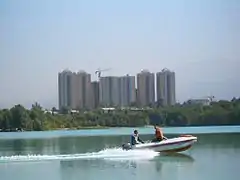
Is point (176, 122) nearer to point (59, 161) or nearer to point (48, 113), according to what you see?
point (48, 113)

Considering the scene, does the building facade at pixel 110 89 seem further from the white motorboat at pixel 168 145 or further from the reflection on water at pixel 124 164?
the reflection on water at pixel 124 164

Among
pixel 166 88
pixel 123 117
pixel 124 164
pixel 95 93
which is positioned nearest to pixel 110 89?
pixel 95 93

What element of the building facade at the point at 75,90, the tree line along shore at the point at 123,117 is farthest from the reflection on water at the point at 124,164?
the building facade at the point at 75,90

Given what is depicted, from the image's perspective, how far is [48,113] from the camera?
135 meters

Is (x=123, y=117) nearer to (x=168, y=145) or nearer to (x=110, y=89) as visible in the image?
(x=110, y=89)

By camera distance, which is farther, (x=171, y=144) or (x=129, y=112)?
(x=129, y=112)

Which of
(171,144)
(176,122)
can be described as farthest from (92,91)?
(171,144)

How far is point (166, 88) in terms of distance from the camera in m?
161

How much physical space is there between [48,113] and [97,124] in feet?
38.0

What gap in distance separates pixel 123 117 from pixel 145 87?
3687cm

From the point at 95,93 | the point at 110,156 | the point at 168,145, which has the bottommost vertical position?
the point at 110,156

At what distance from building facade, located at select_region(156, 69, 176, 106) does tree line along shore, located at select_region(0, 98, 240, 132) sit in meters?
14.1

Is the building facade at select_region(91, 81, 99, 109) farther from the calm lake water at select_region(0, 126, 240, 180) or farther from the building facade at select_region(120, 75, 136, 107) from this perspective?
the calm lake water at select_region(0, 126, 240, 180)

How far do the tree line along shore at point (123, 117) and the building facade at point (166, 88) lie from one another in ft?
46.1
